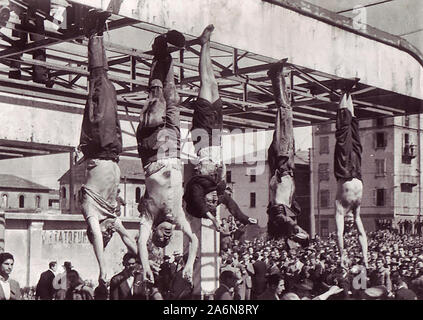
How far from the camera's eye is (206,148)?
29.6ft

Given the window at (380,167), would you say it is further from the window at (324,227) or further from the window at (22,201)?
the window at (22,201)

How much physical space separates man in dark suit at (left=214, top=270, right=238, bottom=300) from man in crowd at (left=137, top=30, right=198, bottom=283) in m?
0.78

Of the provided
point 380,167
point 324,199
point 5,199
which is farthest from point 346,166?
point 324,199

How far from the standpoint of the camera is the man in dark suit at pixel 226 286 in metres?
8.74

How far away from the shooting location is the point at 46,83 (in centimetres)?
1266

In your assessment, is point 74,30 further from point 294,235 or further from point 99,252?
point 294,235

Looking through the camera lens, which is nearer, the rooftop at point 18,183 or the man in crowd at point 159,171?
the man in crowd at point 159,171

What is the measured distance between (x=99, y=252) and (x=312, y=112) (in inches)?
371

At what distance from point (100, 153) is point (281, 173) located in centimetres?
323

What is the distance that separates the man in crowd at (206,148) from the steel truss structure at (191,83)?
59.8 inches

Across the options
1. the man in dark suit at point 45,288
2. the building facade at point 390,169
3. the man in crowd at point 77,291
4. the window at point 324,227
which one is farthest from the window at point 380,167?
the man in crowd at point 77,291

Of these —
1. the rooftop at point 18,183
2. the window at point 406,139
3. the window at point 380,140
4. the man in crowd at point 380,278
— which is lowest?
the man in crowd at point 380,278

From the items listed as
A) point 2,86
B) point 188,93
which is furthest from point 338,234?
point 2,86

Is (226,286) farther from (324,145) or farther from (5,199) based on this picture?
(324,145)
